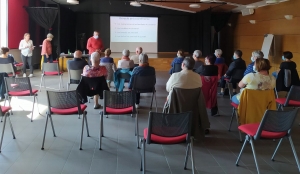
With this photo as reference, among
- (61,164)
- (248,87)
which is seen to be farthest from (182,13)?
(61,164)

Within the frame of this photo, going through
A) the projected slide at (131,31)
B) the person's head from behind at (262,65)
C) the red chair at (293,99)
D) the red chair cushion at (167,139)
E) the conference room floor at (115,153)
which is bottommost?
the conference room floor at (115,153)

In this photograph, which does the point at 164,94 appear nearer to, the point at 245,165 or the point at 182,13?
the point at 245,165

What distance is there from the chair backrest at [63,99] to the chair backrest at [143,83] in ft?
5.76

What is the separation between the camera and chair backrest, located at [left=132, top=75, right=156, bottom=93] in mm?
5422

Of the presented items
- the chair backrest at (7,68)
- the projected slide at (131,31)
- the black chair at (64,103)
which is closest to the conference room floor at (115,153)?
the black chair at (64,103)

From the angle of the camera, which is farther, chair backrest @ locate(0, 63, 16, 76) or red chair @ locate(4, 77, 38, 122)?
chair backrest @ locate(0, 63, 16, 76)

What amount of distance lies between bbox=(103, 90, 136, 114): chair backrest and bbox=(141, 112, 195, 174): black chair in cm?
103

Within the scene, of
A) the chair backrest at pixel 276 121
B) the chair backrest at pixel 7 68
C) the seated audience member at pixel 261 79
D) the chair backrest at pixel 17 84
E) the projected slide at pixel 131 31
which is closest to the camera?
the chair backrest at pixel 276 121

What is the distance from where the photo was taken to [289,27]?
349 inches

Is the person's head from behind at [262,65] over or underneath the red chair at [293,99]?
over

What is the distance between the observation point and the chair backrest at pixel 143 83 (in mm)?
5422

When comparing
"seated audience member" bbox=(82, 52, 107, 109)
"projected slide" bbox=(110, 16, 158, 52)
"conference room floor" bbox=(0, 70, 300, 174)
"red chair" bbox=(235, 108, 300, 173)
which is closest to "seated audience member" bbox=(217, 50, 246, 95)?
"conference room floor" bbox=(0, 70, 300, 174)

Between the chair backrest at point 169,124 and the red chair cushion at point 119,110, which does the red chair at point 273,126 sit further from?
the red chair cushion at point 119,110

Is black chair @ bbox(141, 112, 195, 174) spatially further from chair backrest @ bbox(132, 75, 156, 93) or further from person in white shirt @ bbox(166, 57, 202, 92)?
chair backrest @ bbox(132, 75, 156, 93)
